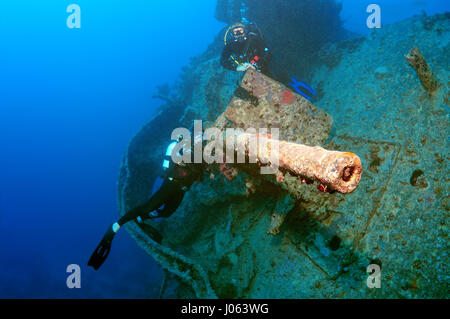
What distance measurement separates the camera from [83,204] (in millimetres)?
Result: 35875

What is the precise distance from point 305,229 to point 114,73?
9703 centimetres

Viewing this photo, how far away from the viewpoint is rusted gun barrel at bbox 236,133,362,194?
1.03 metres

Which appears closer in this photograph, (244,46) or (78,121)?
(244,46)

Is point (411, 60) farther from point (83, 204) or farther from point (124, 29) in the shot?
point (124, 29)

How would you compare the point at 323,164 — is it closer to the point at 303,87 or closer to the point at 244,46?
the point at 303,87

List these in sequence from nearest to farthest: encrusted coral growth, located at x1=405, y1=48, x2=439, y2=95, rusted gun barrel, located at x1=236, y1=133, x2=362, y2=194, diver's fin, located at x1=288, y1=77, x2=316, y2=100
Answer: rusted gun barrel, located at x1=236, y1=133, x2=362, y2=194, encrusted coral growth, located at x1=405, y1=48, x2=439, y2=95, diver's fin, located at x1=288, y1=77, x2=316, y2=100

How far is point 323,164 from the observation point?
1060mm

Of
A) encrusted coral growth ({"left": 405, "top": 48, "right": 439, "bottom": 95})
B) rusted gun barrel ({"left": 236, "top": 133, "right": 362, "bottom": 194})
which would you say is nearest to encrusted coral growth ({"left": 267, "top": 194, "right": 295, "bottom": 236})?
rusted gun barrel ({"left": 236, "top": 133, "right": 362, "bottom": 194})

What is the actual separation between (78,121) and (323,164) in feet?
243

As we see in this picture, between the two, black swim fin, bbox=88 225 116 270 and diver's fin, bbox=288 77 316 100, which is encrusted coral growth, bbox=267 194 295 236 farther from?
black swim fin, bbox=88 225 116 270
